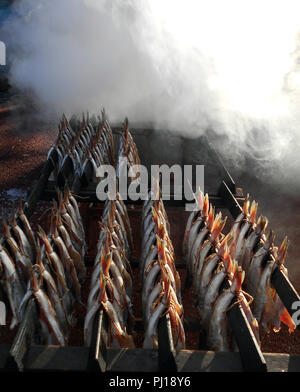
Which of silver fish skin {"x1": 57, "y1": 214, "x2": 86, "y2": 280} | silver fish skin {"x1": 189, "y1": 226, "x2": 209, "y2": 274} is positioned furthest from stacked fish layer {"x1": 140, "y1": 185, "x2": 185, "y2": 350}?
silver fish skin {"x1": 57, "y1": 214, "x2": 86, "y2": 280}

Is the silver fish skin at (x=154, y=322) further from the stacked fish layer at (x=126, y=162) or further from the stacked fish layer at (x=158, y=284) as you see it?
the stacked fish layer at (x=126, y=162)

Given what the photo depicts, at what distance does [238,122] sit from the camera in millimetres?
8609

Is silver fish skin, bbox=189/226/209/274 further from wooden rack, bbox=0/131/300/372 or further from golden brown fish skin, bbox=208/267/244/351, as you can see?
wooden rack, bbox=0/131/300/372

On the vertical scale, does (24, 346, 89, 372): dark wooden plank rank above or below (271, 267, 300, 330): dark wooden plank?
below

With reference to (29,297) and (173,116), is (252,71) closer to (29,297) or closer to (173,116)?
(173,116)

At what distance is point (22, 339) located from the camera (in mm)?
2906

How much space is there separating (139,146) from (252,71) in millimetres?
3443

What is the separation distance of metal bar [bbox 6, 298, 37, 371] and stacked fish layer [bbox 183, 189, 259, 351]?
65.2 inches

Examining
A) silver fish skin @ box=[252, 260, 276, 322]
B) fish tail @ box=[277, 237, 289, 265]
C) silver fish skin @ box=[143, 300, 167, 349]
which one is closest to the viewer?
silver fish skin @ box=[143, 300, 167, 349]

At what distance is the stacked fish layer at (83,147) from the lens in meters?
6.11

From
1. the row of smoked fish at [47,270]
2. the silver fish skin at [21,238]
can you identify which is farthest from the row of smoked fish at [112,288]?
the silver fish skin at [21,238]

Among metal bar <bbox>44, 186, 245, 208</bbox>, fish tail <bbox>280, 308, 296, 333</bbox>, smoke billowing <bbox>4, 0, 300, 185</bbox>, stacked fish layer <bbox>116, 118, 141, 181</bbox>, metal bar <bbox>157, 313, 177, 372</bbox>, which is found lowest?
fish tail <bbox>280, 308, 296, 333</bbox>

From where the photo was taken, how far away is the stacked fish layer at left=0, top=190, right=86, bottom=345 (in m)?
3.20

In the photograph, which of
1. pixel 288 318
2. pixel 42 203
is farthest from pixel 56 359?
pixel 42 203
